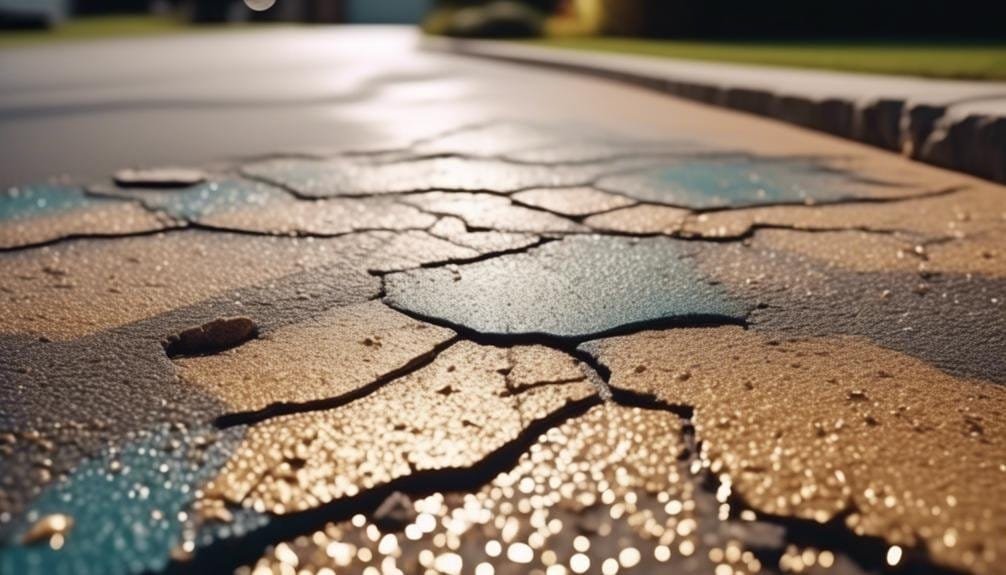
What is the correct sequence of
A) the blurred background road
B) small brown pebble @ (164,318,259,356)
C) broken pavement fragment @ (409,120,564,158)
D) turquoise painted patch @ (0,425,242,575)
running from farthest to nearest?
the blurred background road, broken pavement fragment @ (409,120,564,158), small brown pebble @ (164,318,259,356), turquoise painted patch @ (0,425,242,575)

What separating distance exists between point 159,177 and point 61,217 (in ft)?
1.53

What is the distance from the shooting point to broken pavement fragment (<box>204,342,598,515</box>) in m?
0.91

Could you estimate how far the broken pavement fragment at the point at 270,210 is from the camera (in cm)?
202

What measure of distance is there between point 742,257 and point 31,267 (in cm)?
144

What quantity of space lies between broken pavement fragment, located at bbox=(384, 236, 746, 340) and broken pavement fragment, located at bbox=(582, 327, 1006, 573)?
86mm

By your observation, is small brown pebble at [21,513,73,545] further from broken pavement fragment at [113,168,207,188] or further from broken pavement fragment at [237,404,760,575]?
broken pavement fragment at [113,168,207,188]

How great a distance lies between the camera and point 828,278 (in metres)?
1.61

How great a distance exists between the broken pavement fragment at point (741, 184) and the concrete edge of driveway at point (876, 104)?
344mm

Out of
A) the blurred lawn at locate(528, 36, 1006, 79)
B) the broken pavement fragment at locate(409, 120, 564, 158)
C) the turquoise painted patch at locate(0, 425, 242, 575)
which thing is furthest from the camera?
the blurred lawn at locate(528, 36, 1006, 79)

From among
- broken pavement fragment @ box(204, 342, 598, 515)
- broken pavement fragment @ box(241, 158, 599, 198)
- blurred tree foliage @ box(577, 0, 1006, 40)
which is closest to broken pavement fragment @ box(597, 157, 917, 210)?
broken pavement fragment @ box(241, 158, 599, 198)

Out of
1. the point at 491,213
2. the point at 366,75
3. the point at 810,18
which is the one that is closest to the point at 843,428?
the point at 491,213

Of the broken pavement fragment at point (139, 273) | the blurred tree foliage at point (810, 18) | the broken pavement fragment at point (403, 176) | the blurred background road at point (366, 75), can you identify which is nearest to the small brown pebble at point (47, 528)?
the broken pavement fragment at point (139, 273)

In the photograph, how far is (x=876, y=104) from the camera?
3.03 meters

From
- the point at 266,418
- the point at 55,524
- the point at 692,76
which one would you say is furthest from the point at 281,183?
the point at 692,76
